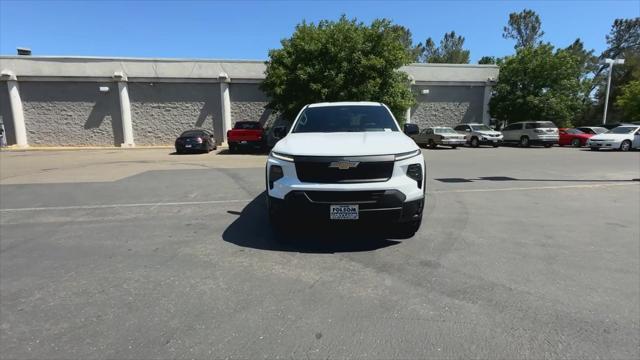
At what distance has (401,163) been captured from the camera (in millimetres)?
4418

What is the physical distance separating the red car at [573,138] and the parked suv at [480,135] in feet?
15.6

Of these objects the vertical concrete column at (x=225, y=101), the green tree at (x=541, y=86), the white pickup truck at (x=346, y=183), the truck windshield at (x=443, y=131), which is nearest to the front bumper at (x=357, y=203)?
the white pickup truck at (x=346, y=183)

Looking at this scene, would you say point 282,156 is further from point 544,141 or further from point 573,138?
point 573,138

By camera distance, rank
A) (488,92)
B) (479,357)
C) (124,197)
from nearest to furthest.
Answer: (479,357) → (124,197) → (488,92)

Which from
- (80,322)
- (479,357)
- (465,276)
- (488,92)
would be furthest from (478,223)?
(488,92)

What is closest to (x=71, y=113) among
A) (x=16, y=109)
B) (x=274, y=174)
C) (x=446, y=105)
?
(x=16, y=109)

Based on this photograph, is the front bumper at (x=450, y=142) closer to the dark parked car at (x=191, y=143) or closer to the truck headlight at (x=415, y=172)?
the dark parked car at (x=191, y=143)

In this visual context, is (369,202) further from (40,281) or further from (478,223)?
(40,281)

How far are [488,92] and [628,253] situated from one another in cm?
2858

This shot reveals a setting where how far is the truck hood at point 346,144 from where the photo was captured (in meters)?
4.41

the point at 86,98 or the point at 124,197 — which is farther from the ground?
the point at 86,98

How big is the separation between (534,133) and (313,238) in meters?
25.1

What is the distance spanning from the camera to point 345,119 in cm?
621

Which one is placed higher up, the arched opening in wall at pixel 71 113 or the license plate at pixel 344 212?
the arched opening in wall at pixel 71 113
